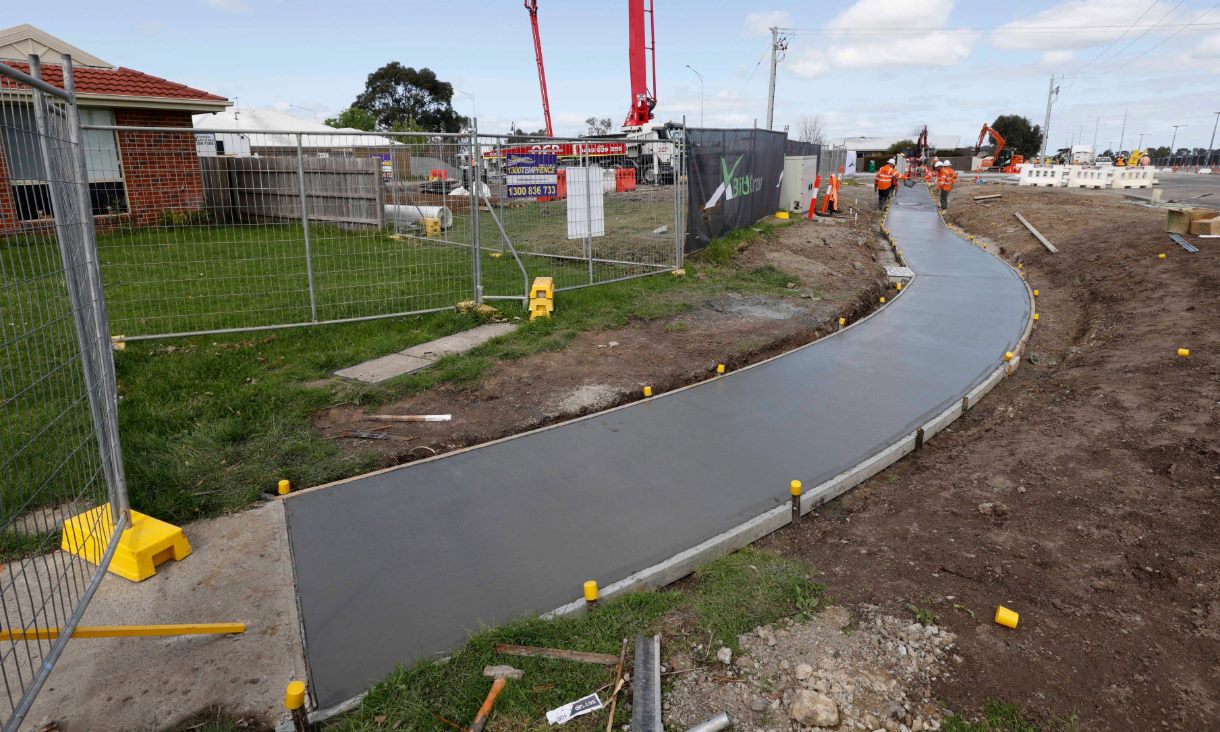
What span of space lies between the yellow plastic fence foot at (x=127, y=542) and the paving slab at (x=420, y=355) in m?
2.88

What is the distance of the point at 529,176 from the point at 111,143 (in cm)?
967

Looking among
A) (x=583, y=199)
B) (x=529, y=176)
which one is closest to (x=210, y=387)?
(x=529, y=176)

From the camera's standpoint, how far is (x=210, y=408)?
5.85 meters

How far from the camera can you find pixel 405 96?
64.1 m

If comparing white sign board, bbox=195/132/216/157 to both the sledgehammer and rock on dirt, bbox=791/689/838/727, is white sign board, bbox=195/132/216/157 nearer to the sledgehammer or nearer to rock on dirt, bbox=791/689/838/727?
the sledgehammer

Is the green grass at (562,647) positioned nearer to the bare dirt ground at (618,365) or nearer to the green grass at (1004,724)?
the green grass at (1004,724)

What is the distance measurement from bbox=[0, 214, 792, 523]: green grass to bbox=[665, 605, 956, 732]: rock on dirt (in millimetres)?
2887

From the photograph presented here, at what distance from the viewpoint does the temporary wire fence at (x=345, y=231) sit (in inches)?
335

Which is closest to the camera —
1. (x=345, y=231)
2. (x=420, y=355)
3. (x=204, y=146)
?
(x=420, y=355)

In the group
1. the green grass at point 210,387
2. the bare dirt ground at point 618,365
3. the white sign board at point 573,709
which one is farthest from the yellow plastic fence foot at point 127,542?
the white sign board at point 573,709

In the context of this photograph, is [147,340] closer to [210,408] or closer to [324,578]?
[210,408]

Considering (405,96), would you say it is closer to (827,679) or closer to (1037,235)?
(1037,235)

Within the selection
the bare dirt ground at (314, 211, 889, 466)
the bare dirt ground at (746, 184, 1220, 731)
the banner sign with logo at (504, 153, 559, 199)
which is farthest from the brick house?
the bare dirt ground at (746, 184, 1220, 731)

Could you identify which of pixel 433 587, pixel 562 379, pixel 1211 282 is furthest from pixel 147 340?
pixel 1211 282
